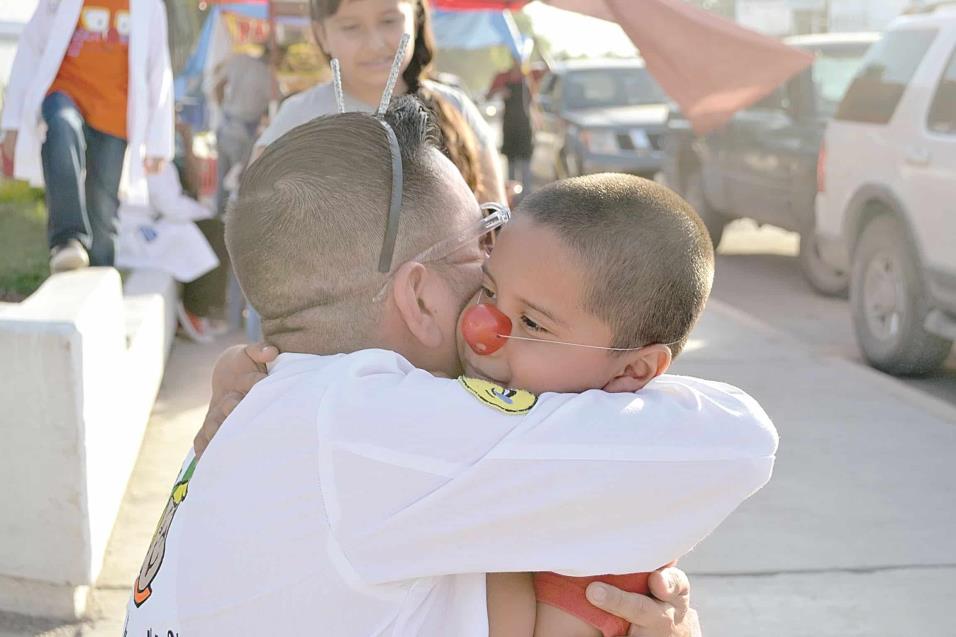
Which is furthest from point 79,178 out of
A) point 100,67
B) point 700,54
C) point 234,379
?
point 234,379

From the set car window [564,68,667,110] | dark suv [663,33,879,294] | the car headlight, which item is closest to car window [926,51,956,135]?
dark suv [663,33,879,294]

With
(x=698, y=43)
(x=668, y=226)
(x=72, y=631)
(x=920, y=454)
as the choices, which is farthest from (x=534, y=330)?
(x=920, y=454)

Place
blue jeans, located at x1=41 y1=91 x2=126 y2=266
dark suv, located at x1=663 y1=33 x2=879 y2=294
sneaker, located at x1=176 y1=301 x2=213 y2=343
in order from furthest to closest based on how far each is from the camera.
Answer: dark suv, located at x1=663 y1=33 x2=879 y2=294 < sneaker, located at x1=176 y1=301 x2=213 y2=343 < blue jeans, located at x1=41 y1=91 x2=126 y2=266

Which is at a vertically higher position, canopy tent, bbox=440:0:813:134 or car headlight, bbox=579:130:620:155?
canopy tent, bbox=440:0:813:134

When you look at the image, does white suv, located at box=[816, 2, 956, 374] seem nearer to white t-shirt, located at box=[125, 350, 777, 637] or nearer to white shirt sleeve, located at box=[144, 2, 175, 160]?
white shirt sleeve, located at box=[144, 2, 175, 160]

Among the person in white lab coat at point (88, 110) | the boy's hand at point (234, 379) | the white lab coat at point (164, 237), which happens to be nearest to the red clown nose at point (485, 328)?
the boy's hand at point (234, 379)

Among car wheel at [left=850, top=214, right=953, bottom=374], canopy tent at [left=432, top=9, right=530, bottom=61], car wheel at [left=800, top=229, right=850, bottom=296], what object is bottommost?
canopy tent at [left=432, top=9, right=530, bottom=61]

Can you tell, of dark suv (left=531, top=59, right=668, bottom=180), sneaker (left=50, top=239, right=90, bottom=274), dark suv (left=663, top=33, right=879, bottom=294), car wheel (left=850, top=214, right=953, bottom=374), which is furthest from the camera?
dark suv (left=531, top=59, right=668, bottom=180)

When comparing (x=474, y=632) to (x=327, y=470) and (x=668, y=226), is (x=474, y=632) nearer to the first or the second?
(x=327, y=470)

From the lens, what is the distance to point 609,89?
16453 millimetres

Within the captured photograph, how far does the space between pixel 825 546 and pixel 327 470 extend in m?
3.47

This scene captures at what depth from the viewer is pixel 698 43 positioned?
353 cm

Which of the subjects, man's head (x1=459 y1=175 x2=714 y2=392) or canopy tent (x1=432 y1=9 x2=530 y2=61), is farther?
canopy tent (x1=432 y1=9 x2=530 y2=61)

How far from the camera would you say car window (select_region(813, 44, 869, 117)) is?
1060 centimetres
